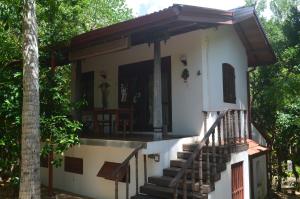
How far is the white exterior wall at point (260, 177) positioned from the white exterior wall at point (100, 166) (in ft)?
11.0

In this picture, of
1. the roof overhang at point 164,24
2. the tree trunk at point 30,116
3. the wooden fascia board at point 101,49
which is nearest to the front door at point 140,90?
the roof overhang at point 164,24

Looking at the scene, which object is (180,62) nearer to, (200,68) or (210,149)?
(200,68)

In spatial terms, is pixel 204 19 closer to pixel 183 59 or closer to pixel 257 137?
pixel 183 59

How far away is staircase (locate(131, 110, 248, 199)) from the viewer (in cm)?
705

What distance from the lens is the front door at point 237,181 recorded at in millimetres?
8727

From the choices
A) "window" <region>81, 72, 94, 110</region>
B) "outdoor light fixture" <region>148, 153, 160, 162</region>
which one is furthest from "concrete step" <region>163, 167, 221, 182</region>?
"window" <region>81, 72, 94, 110</region>

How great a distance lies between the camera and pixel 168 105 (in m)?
10.2

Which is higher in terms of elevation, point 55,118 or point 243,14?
point 243,14

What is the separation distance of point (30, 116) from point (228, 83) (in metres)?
6.50

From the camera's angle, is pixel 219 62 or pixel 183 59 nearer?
pixel 183 59

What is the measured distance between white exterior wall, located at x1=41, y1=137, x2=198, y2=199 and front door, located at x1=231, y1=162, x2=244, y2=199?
3.96ft

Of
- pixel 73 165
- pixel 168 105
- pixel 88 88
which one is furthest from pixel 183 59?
pixel 88 88

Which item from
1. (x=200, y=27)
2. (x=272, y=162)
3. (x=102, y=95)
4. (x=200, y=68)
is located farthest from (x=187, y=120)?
(x=272, y=162)

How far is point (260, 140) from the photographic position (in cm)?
1343
